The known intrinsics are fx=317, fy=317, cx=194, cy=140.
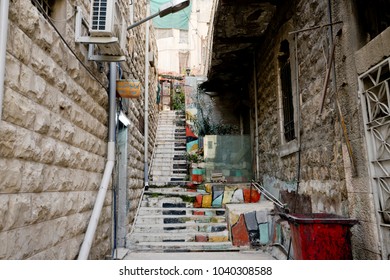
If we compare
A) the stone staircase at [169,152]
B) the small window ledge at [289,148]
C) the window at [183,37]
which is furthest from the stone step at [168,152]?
the window at [183,37]

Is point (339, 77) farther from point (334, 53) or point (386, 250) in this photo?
point (386, 250)

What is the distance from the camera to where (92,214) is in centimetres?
383

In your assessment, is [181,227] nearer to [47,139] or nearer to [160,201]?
[160,201]

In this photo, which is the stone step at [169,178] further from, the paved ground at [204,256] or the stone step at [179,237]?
the paved ground at [204,256]

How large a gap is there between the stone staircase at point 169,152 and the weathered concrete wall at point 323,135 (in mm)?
3649

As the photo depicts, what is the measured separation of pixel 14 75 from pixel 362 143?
3.34 meters

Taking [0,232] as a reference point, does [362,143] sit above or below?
above

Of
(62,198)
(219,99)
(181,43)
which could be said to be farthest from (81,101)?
(181,43)

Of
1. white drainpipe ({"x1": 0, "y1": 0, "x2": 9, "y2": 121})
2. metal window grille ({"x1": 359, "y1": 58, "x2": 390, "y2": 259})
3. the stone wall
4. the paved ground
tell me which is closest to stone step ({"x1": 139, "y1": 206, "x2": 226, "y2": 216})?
the paved ground

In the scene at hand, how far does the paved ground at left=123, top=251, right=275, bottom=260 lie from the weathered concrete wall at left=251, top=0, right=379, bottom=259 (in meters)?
1.05

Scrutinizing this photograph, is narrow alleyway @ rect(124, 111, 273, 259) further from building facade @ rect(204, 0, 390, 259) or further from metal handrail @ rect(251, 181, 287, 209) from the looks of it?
building facade @ rect(204, 0, 390, 259)

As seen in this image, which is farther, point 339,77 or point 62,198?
point 339,77

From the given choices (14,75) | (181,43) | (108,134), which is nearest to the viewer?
(14,75)

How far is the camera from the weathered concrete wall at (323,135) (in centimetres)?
349
